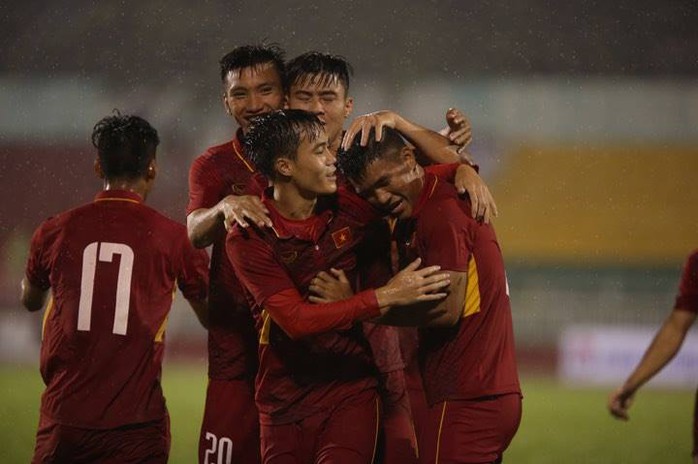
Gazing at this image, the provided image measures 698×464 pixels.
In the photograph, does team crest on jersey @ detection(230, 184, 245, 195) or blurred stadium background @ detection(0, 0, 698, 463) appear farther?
blurred stadium background @ detection(0, 0, 698, 463)

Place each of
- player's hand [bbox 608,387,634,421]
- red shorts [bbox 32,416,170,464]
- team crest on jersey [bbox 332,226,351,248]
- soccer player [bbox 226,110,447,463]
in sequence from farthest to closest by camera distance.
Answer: player's hand [bbox 608,387,634,421]
red shorts [bbox 32,416,170,464]
team crest on jersey [bbox 332,226,351,248]
soccer player [bbox 226,110,447,463]

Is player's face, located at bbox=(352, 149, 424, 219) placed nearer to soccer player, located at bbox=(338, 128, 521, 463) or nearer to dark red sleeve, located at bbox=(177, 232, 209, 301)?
soccer player, located at bbox=(338, 128, 521, 463)

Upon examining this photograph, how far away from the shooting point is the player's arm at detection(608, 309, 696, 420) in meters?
4.98

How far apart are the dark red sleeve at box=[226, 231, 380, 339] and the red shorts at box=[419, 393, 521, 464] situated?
23.5 inches

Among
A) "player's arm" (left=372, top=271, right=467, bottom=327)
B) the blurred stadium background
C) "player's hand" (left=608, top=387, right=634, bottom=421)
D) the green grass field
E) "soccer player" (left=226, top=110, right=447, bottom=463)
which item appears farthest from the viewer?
the blurred stadium background

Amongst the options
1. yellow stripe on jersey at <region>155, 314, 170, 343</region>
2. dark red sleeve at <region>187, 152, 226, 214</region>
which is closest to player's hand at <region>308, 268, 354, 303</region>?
yellow stripe on jersey at <region>155, 314, 170, 343</region>

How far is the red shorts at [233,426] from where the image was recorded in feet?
17.3

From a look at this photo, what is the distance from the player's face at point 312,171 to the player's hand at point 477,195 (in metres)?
0.58

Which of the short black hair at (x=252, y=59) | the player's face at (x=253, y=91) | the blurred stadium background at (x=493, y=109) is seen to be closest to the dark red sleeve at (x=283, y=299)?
the player's face at (x=253, y=91)

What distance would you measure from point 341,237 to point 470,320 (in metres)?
0.64

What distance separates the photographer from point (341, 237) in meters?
4.56

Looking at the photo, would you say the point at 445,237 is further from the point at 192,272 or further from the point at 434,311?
the point at 192,272

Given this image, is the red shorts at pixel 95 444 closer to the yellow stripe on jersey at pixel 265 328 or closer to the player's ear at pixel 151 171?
the yellow stripe on jersey at pixel 265 328

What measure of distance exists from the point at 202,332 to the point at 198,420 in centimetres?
881
